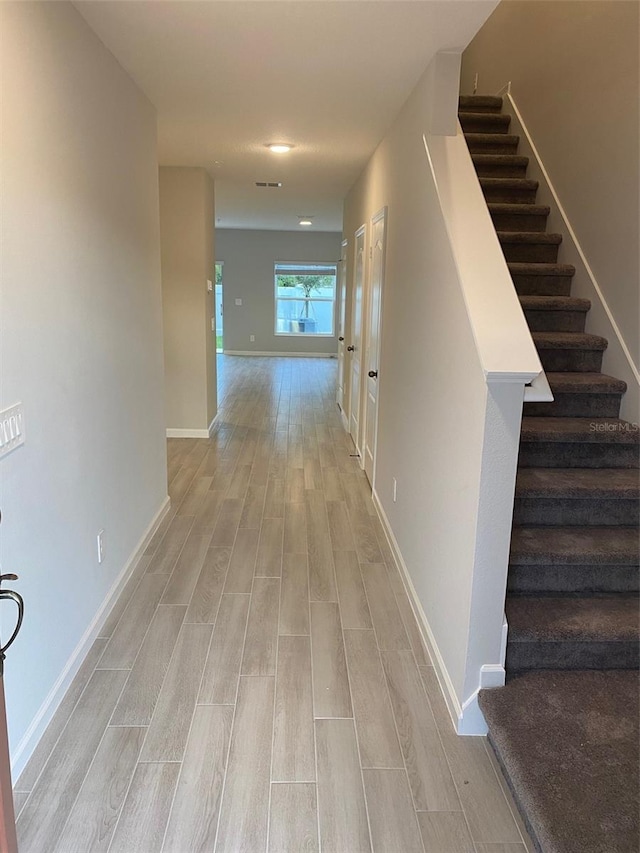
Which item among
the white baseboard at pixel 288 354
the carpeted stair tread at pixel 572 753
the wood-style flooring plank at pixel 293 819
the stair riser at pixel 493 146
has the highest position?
the stair riser at pixel 493 146

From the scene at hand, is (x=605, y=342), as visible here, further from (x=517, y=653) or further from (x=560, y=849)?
(x=560, y=849)

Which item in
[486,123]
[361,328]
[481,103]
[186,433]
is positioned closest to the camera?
[486,123]

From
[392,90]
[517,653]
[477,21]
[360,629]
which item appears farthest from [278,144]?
[517,653]

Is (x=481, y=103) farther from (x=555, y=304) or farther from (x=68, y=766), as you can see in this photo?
(x=68, y=766)

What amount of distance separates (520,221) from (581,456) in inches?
73.3

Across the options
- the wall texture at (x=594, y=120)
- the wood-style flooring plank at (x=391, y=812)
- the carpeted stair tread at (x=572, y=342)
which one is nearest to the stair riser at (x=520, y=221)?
the wall texture at (x=594, y=120)

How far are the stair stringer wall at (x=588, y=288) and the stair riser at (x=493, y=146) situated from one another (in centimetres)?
9

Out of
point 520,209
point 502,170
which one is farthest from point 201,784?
point 502,170

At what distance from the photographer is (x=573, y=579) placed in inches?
92.3

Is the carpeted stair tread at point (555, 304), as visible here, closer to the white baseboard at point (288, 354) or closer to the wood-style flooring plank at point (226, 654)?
the wood-style flooring plank at point (226, 654)

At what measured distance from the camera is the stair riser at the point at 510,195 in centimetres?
405

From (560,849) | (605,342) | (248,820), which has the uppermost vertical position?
(605,342)

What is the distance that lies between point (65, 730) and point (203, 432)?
400cm

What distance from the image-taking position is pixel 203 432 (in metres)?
5.85
